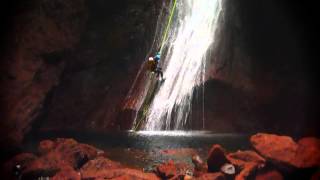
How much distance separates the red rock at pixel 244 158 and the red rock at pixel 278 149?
0.27 m

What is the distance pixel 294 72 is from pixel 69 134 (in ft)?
52.8

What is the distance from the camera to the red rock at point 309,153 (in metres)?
9.57

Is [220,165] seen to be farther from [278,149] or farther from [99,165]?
[99,165]

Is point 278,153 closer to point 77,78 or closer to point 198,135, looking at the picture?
point 198,135

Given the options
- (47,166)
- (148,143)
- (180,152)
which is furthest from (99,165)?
(148,143)

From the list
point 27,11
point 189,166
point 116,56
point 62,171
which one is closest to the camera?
point 62,171

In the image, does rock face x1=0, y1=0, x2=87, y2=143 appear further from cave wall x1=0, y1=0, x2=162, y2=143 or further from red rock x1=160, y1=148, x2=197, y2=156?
red rock x1=160, y1=148, x2=197, y2=156

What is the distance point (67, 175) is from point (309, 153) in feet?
26.5

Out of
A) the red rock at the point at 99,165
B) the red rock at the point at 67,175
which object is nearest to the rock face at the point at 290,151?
the red rock at the point at 99,165

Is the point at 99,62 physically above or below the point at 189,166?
above

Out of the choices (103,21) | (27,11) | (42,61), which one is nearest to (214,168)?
(42,61)

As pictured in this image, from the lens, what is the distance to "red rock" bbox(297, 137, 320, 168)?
957 centimetres

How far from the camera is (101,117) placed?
2245 centimetres

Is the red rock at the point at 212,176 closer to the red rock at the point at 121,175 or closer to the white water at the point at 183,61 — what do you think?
the red rock at the point at 121,175
